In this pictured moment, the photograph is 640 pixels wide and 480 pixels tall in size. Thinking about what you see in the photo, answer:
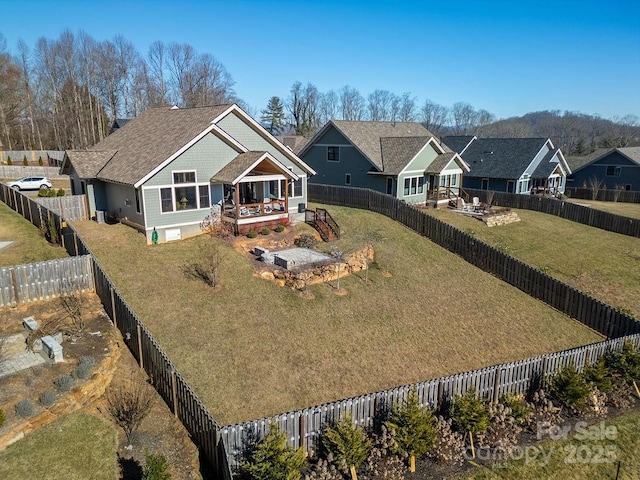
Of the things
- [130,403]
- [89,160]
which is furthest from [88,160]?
[130,403]

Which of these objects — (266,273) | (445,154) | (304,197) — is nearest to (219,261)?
(266,273)

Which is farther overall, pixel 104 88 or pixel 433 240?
pixel 104 88

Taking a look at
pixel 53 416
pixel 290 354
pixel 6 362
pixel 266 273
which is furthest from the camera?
pixel 266 273

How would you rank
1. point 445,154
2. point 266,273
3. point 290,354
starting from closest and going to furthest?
point 290,354
point 266,273
point 445,154

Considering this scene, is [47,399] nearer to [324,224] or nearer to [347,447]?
[347,447]

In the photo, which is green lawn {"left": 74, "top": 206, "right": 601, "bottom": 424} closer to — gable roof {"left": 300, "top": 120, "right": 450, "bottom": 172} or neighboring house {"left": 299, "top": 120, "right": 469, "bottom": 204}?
neighboring house {"left": 299, "top": 120, "right": 469, "bottom": 204}

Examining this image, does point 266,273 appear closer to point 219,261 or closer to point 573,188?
point 219,261

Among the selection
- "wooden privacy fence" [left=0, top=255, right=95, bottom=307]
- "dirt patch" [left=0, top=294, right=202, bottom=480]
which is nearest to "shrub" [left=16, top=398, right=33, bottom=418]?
"dirt patch" [left=0, top=294, right=202, bottom=480]
